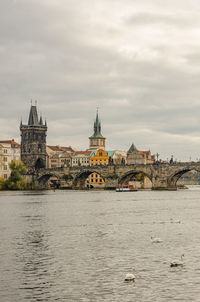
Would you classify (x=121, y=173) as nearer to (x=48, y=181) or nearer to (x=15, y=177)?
(x=15, y=177)

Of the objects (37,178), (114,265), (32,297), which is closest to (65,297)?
(32,297)

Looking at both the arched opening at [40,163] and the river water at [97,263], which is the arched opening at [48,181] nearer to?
the arched opening at [40,163]

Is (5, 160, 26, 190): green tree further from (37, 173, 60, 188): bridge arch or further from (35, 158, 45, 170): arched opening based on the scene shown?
(35, 158, 45, 170): arched opening

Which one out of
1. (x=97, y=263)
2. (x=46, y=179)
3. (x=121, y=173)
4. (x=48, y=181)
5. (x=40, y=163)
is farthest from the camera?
(x=40, y=163)

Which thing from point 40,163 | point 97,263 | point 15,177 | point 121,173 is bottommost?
point 97,263

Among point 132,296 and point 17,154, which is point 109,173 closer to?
point 17,154

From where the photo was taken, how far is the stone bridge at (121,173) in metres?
146

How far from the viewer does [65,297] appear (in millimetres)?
20250

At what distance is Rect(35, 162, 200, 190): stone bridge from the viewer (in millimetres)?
146125

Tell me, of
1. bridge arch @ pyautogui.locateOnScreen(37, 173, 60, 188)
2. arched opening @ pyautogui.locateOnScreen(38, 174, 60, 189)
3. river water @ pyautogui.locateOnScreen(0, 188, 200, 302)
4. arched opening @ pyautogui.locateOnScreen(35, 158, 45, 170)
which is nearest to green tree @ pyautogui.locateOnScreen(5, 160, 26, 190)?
bridge arch @ pyautogui.locateOnScreen(37, 173, 60, 188)

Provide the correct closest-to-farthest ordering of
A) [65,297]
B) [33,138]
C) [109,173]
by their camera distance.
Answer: [65,297] < [109,173] < [33,138]

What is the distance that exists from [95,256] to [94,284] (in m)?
6.39

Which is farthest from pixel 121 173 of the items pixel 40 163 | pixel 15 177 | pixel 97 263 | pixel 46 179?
pixel 97 263

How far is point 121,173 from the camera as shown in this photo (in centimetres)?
15900
